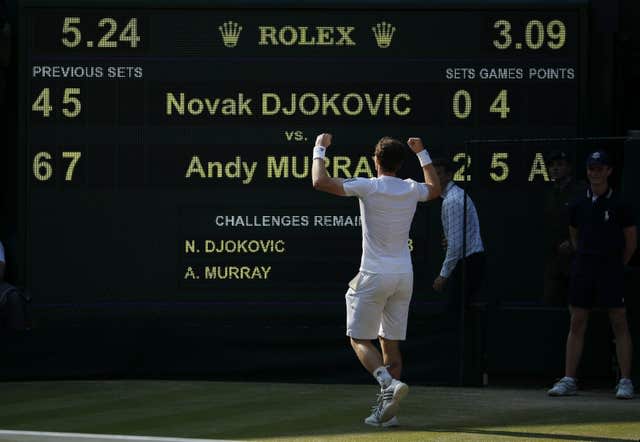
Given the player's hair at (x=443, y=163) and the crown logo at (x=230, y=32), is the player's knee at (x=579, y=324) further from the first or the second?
the crown logo at (x=230, y=32)

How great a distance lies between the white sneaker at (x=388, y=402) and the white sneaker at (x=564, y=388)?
2362 millimetres

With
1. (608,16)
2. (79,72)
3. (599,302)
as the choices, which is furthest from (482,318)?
(79,72)

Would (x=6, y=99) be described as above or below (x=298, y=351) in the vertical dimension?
above

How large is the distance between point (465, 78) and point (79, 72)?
330 cm

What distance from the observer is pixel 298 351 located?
12.1m

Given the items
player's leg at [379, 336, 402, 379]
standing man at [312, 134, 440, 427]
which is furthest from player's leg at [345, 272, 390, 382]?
player's leg at [379, 336, 402, 379]

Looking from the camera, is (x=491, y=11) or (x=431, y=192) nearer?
(x=431, y=192)

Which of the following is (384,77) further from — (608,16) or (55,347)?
(55,347)

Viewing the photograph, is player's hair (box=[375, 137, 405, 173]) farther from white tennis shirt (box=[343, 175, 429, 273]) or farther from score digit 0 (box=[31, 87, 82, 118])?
score digit 0 (box=[31, 87, 82, 118])

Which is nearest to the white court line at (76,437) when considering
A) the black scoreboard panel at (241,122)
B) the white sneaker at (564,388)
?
the white sneaker at (564,388)

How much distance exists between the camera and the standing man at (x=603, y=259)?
10.9 m

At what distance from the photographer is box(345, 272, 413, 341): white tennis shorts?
29.0 feet

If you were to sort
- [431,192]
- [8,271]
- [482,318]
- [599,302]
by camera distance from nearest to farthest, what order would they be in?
[431,192]
[599,302]
[482,318]
[8,271]

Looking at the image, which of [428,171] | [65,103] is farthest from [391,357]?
[65,103]
